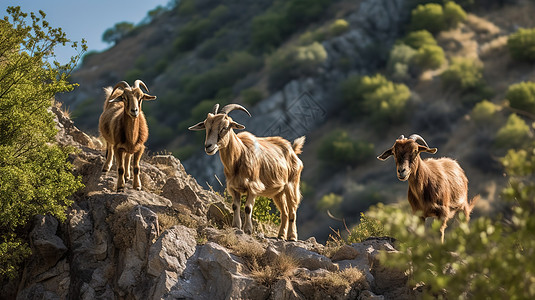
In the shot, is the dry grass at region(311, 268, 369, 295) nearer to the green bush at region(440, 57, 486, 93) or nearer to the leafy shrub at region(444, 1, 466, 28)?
the green bush at region(440, 57, 486, 93)

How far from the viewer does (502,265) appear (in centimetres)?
619

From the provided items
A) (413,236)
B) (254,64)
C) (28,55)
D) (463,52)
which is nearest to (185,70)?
(254,64)

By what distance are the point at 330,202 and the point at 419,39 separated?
22.0 metres

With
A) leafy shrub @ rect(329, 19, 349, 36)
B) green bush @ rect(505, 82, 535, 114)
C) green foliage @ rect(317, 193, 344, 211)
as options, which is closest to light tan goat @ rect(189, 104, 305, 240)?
green foliage @ rect(317, 193, 344, 211)

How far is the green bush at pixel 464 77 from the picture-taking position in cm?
5612

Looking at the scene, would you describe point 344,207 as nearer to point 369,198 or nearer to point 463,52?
point 369,198

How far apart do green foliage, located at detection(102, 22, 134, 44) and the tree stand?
8564 centimetres

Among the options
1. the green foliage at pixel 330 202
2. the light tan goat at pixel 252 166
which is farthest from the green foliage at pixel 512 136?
the light tan goat at pixel 252 166

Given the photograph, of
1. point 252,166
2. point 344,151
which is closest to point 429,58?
point 344,151

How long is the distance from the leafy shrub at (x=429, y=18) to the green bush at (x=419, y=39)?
1239mm

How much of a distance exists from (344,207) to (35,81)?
39.5m

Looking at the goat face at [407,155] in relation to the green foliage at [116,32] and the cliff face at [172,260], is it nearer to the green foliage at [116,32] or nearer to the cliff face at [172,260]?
the cliff face at [172,260]

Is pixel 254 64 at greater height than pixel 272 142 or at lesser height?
lesser

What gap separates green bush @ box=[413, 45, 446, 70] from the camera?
200 feet
